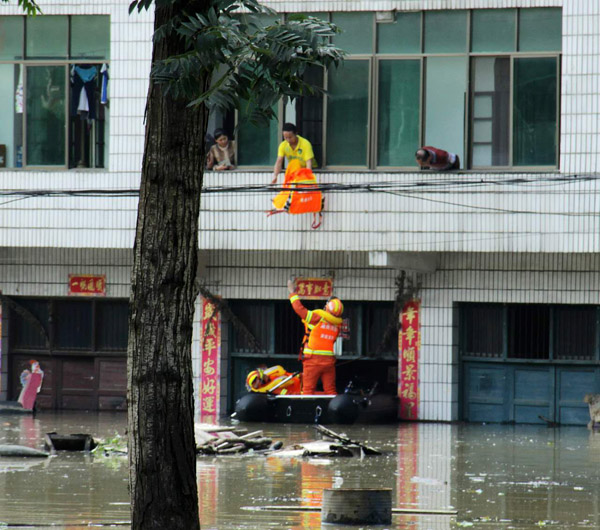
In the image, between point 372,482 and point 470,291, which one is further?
point 470,291

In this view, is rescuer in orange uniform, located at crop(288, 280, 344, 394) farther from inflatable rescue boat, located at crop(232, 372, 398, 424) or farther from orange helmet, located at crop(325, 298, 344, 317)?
inflatable rescue boat, located at crop(232, 372, 398, 424)

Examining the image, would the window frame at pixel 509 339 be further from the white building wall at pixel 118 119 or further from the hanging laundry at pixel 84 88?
the hanging laundry at pixel 84 88

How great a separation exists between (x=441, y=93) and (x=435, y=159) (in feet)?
4.23

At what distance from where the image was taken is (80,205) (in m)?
22.0

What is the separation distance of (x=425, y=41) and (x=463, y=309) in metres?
4.71

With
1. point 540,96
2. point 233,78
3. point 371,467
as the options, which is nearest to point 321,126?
point 540,96

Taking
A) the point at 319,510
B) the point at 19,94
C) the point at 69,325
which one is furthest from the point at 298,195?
the point at 319,510

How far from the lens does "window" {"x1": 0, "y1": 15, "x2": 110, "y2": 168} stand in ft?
73.2

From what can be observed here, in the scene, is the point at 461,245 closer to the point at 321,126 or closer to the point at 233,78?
the point at 321,126

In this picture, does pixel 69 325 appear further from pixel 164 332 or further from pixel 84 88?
pixel 164 332

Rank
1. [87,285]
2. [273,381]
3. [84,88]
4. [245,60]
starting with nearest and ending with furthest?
[245,60]
[273,381]
[84,88]
[87,285]

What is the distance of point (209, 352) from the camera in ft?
74.9

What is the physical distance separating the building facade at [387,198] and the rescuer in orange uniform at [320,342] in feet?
3.51

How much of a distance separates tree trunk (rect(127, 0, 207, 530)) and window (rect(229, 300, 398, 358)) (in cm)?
1440
